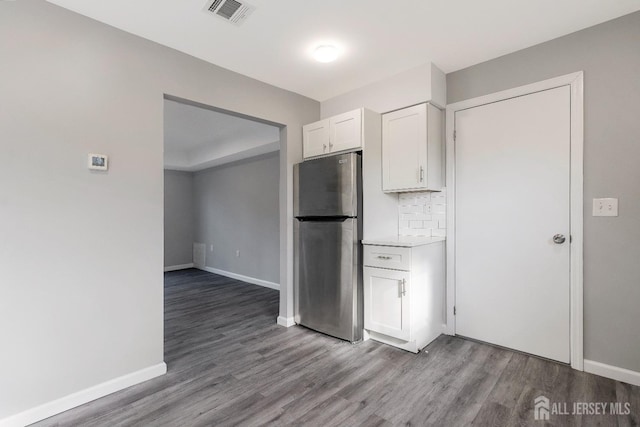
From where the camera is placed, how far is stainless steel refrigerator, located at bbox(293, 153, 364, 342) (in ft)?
9.07

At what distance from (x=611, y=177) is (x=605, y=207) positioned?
209 millimetres

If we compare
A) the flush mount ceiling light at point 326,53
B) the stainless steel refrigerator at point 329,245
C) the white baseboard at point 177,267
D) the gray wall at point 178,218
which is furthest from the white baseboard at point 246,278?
the flush mount ceiling light at point 326,53

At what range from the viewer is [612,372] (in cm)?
208

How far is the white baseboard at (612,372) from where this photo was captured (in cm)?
201

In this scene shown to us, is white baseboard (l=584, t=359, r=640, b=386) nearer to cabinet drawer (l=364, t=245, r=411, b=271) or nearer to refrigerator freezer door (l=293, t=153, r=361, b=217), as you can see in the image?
cabinet drawer (l=364, t=245, r=411, b=271)

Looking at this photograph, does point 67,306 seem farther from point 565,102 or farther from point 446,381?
point 565,102

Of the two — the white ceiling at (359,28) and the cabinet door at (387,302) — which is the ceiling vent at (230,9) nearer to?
the white ceiling at (359,28)

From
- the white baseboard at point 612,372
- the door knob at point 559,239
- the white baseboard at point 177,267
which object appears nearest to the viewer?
the white baseboard at point 612,372

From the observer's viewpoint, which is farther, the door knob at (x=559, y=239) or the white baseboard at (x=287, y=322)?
the white baseboard at (x=287, y=322)

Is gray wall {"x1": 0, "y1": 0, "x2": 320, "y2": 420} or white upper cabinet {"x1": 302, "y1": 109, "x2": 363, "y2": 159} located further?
white upper cabinet {"x1": 302, "y1": 109, "x2": 363, "y2": 159}

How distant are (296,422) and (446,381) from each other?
1079 millimetres
